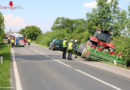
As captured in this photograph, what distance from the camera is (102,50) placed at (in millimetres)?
18156

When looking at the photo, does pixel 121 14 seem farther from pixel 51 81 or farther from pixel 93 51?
pixel 51 81

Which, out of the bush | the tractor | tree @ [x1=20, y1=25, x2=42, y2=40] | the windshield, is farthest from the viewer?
tree @ [x1=20, y1=25, x2=42, y2=40]

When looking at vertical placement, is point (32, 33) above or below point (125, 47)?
above

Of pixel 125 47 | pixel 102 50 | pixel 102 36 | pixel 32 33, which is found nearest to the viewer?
pixel 125 47

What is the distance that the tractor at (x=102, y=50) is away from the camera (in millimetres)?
16925

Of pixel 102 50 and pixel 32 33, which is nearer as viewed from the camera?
pixel 102 50

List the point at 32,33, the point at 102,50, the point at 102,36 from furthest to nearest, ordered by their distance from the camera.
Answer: the point at 32,33, the point at 102,36, the point at 102,50

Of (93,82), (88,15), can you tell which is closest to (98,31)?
(93,82)

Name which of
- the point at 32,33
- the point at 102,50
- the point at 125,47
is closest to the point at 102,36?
the point at 102,50

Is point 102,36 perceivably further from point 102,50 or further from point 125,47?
point 125,47

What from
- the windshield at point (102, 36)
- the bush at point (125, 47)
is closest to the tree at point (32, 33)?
the windshield at point (102, 36)

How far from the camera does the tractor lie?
16925 millimetres

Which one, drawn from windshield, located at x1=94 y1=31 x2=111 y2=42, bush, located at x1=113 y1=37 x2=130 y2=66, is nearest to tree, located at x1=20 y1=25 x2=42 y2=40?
windshield, located at x1=94 y1=31 x2=111 y2=42

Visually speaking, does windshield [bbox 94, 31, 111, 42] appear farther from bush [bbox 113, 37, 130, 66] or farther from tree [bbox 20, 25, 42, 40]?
tree [bbox 20, 25, 42, 40]
